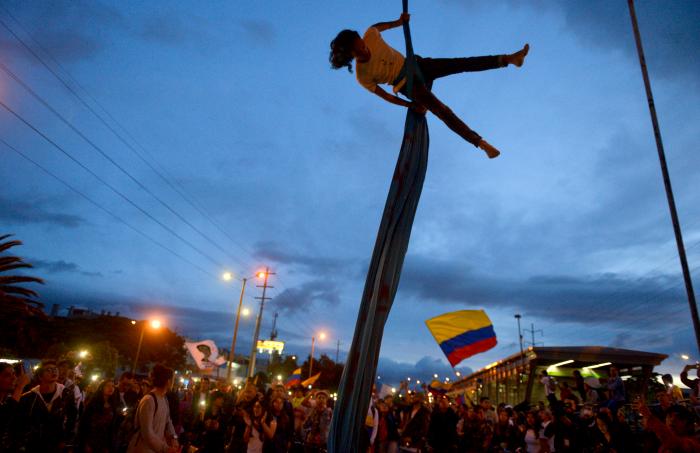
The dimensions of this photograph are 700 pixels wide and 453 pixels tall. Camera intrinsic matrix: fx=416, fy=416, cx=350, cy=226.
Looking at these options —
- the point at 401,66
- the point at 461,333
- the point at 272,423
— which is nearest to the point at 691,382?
the point at 461,333

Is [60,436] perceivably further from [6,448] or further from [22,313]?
[22,313]

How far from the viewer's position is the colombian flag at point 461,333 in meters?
8.88

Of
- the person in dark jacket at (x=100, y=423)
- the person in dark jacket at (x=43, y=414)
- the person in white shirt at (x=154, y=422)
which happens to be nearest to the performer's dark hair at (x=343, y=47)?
the person in white shirt at (x=154, y=422)

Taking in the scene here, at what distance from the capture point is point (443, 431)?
880 cm

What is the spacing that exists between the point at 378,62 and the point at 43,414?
18.0 ft

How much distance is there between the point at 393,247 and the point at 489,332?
772cm

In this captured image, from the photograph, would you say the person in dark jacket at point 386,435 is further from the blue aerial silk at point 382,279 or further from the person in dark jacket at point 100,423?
the blue aerial silk at point 382,279

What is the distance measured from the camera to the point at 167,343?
5544cm

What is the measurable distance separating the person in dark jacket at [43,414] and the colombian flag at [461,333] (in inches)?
257

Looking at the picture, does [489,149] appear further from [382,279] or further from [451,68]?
[382,279]

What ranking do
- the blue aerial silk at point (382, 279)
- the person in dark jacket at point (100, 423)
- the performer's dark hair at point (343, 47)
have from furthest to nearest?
the person in dark jacket at point (100, 423), the performer's dark hair at point (343, 47), the blue aerial silk at point (382, 279)

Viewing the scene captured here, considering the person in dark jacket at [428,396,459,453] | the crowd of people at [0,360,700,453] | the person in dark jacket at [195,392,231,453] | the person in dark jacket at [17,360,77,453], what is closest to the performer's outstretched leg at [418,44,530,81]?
the crowd of people at [0,360,700,453]

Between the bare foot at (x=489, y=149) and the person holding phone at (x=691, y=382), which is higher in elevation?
the bare foot at (x=489, y=149)

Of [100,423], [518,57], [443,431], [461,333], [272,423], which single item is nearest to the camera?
[518,57]
